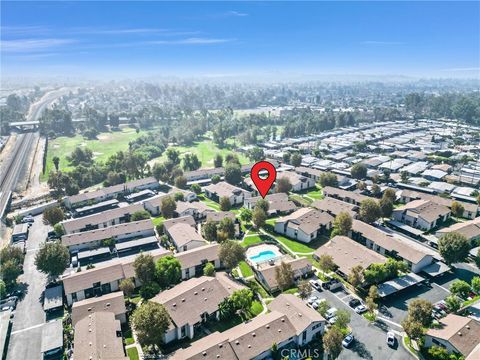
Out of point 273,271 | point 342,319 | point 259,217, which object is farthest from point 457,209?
point 342,319

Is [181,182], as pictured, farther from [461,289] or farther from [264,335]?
[461,289]

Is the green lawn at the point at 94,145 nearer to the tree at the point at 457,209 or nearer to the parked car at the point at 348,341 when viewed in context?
the parked car at the point at 348,341

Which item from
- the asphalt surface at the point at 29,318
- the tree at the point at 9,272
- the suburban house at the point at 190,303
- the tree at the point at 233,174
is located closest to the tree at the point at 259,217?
the suburban house at the point at 190,303

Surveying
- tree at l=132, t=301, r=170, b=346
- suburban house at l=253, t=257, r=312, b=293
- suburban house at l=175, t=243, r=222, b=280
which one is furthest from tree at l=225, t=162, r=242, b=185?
tree at l=132, t=301, r=170, b=346

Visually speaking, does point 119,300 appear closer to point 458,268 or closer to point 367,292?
point 367,292

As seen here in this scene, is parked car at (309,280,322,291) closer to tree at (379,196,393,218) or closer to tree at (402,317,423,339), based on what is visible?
tree at (402,317,423,339)

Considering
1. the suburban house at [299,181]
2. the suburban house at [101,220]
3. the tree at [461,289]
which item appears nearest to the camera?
the tree at [461,289]
